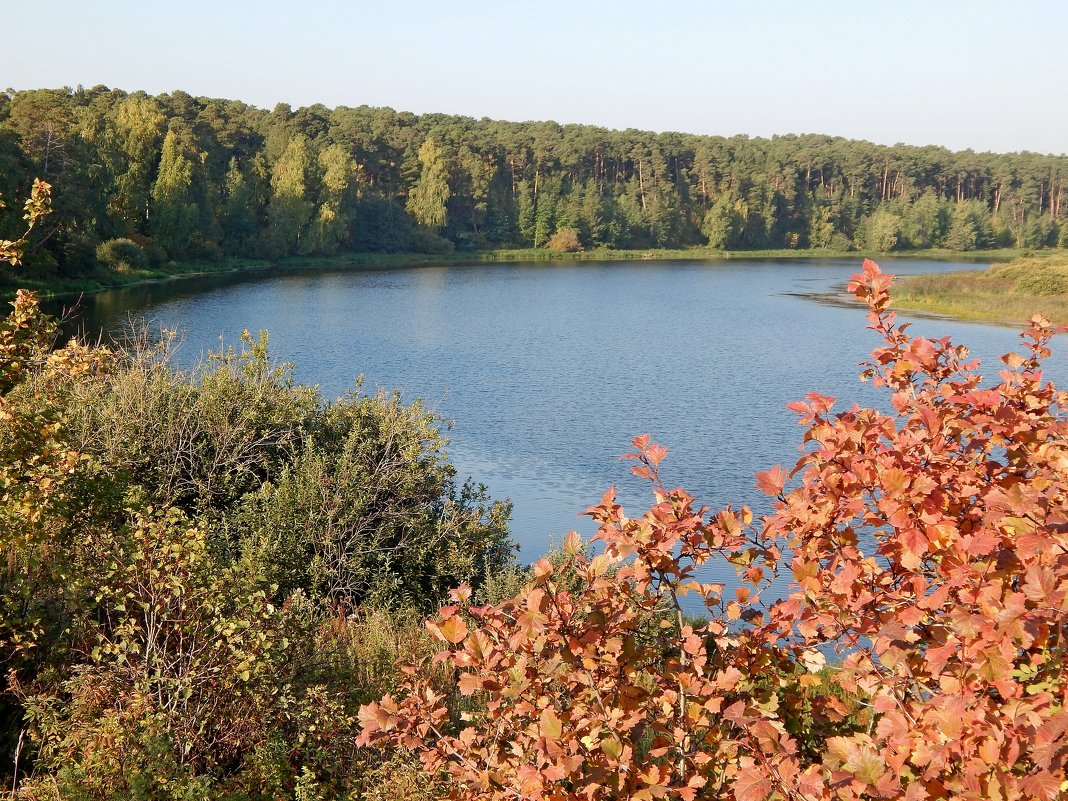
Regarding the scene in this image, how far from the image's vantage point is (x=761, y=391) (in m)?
27.1

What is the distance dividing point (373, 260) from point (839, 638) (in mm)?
80027

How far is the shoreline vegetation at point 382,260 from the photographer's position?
44344mm

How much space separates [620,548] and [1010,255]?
118168 mm

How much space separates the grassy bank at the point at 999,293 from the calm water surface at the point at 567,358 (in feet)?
10.8

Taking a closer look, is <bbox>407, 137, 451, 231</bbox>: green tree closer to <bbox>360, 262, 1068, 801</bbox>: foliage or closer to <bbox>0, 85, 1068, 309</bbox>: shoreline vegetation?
<bbox>0, 85, 1068, 309</bbox>: shoreline vegetation

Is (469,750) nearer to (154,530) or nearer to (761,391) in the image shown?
(154,530)

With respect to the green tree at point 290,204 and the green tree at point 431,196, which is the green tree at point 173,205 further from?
the green tree at point 431,196

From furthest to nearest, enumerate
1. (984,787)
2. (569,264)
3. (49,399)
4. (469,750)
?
(569,264) < (49,399) < (469,750) < (984,787)

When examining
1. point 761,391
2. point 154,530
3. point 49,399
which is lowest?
point 761,391

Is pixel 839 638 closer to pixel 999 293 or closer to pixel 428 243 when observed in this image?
pixel 999 293

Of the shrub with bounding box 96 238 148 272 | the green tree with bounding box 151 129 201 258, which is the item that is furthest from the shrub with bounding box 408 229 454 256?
the shrub with bounding box 96 238 148 272

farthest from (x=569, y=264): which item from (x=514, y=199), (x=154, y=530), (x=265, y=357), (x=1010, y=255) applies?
(x=154, y=530)

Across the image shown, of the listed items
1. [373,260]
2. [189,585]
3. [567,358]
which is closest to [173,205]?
[373,260]

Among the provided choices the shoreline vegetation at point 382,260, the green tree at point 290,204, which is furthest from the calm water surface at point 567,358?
the green tree at point 290,204
